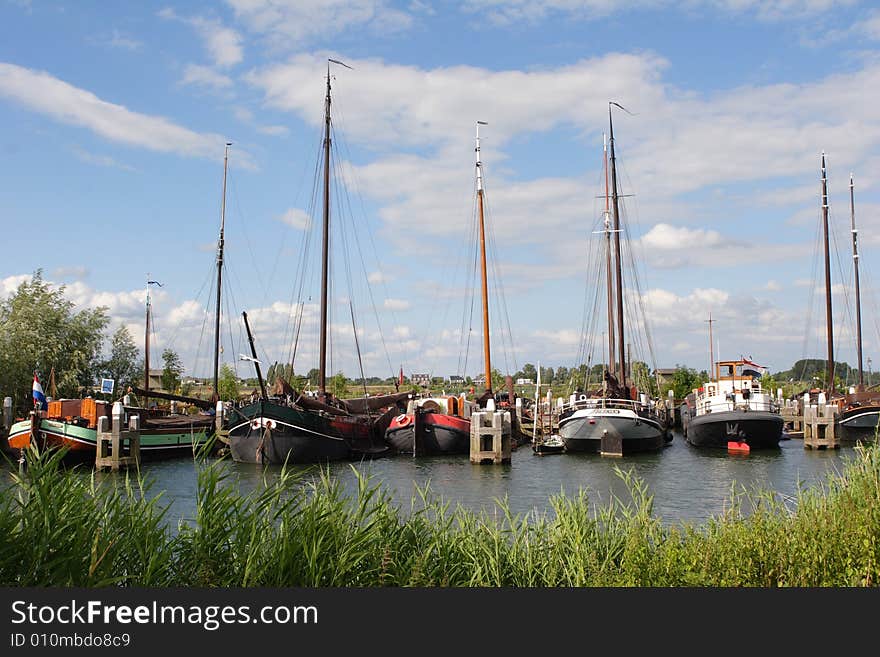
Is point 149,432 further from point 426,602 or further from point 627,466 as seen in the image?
point 426,602

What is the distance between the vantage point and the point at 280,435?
113ft

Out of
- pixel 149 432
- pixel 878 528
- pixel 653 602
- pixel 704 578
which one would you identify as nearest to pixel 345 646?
pixel 653 602

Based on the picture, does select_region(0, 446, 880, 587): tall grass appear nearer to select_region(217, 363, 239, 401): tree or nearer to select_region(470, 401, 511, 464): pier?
select_region(470, 401, 511, 464): pier

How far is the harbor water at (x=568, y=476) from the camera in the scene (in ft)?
77.2

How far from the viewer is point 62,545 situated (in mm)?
7449

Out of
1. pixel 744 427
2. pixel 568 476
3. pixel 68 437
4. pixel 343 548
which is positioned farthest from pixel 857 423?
pixel 343 548

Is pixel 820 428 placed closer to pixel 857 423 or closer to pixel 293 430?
pixel 857 423

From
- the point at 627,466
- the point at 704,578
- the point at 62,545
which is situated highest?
the point at 62,545

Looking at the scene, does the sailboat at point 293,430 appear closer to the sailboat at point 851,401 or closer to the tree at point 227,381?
the sailboat at point 851,401

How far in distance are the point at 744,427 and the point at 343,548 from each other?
3477 centimetres

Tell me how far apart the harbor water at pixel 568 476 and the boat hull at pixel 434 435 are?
2.28 feet

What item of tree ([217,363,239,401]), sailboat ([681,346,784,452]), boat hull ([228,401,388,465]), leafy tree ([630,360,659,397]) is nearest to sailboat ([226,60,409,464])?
boat hull ([228,401,388,465])

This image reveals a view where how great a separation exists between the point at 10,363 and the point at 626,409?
3183cm

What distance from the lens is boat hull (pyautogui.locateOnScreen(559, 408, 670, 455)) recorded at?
37.5 metres
